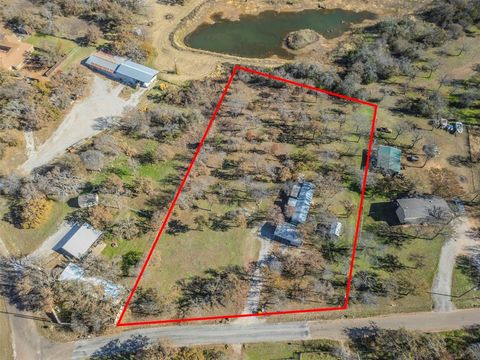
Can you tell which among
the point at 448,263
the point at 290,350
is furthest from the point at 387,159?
the point at 290,350

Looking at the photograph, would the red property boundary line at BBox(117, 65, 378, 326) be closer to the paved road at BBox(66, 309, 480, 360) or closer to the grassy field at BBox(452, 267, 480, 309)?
the paved road at BBox(66, 309, 480, 360)

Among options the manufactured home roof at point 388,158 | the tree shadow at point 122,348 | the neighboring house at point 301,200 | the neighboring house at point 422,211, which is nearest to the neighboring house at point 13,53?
the tree shadow at point 122,348

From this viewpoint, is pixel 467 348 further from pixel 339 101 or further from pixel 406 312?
pixel 339 101

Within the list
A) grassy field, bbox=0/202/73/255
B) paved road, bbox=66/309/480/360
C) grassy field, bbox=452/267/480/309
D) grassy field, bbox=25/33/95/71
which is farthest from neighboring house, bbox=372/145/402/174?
grassy field, bbox=25/33/95/71

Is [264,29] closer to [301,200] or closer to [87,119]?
[87,119]

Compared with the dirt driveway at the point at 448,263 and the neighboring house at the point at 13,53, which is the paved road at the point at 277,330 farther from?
the neighboring house at the point at 13,53

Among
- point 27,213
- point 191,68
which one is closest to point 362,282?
point 27,213

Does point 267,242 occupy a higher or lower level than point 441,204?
lower
